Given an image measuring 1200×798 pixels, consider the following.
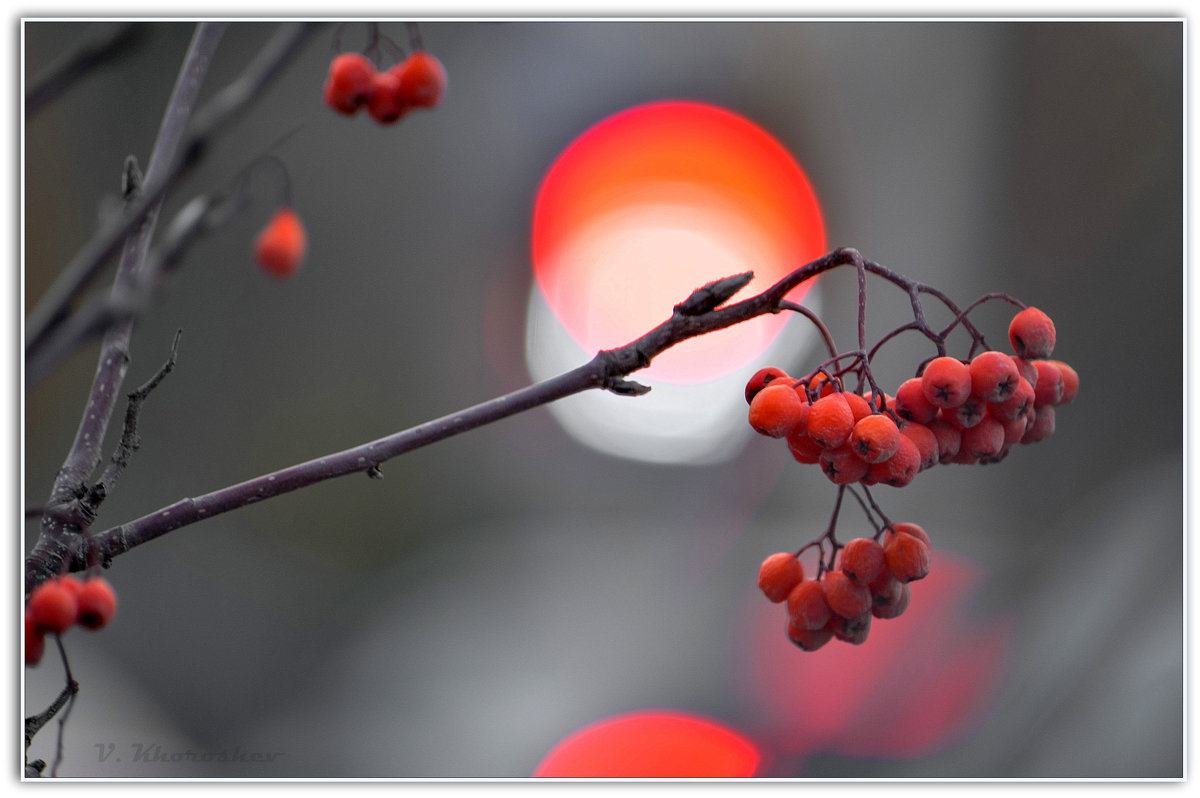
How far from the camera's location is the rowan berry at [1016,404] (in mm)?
577

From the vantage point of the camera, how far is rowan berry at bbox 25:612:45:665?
53cm

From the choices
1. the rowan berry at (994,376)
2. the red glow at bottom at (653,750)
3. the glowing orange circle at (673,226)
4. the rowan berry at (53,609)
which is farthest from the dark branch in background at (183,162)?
the glowing orange circle at (673,226)

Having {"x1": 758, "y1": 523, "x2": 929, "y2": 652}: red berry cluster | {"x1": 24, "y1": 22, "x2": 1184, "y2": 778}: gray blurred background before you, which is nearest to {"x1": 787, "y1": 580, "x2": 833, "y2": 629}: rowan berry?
{"x1": 758, "y1": 523, "x2": 929, "y2": 652}: red berry cluster

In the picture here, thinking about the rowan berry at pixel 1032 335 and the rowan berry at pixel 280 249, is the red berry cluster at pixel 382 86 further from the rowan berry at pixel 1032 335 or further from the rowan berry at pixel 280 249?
the rowan berry at pixel 1032 335

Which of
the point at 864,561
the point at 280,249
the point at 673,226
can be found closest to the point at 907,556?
the point at 864,561

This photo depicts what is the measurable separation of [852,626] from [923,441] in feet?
0.55

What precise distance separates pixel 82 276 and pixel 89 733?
112 cm

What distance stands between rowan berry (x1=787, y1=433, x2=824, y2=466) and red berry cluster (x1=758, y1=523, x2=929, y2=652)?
0.08m

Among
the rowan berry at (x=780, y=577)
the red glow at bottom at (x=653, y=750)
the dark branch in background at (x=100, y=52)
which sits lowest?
the red glow at bottom at (x=653, y=750)

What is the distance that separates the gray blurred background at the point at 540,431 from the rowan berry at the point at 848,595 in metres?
0.75

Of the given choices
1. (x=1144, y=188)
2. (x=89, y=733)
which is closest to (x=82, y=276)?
(x=89, y=733)

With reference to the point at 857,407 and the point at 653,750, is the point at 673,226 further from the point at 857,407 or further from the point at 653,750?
the point at 857,407

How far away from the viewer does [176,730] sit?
1.39 m

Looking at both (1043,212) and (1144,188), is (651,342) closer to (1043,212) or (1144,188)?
(1144,188)
